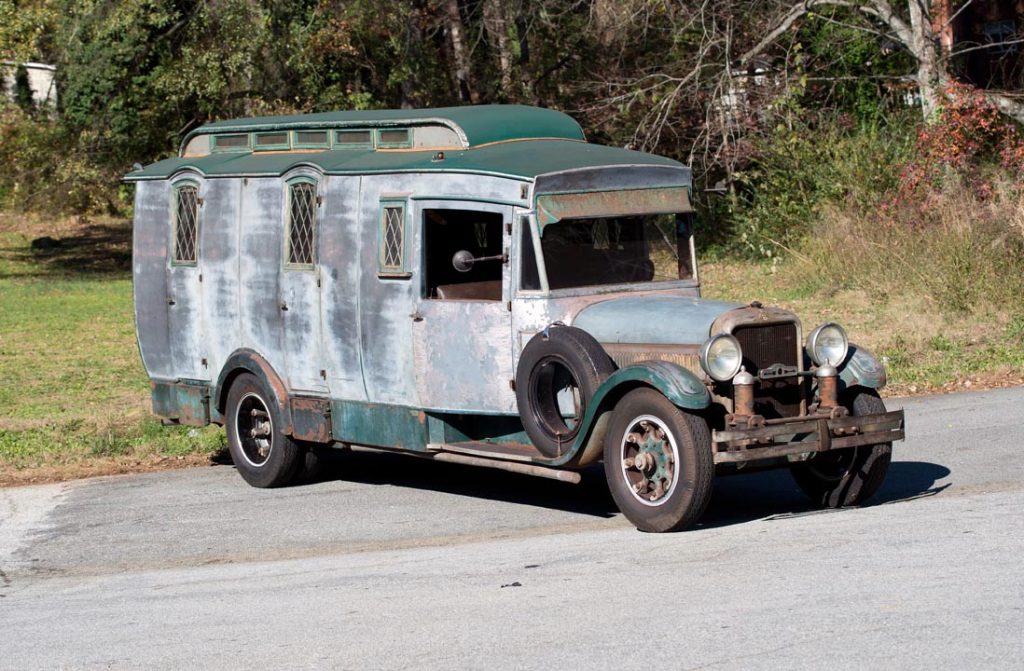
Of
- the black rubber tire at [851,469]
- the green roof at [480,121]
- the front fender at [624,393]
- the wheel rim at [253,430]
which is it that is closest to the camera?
the front fender at [624,393]

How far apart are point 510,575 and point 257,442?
4348mm

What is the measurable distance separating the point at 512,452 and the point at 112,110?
2608cm

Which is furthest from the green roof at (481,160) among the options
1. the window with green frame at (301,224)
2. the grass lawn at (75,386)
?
the grass lawn at (75,386)

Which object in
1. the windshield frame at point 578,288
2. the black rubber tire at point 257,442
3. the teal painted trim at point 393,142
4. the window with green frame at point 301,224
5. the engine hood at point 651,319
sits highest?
the teal painted trim at point 393,142

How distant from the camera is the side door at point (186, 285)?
12.0 metres

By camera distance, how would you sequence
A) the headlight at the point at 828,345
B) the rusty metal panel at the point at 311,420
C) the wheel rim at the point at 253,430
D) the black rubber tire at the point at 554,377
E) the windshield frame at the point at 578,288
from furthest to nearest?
the wheel rim at the point at 253,430 < the rusty metal panel at the point at 311,420 < the windshield frame at the point at 578,288 < the headlight at the point at 828,345 < the black rubber tire at the point at 554,377

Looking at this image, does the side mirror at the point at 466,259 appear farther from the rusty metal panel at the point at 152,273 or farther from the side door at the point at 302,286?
the rusty metal panel at the point at 152,273

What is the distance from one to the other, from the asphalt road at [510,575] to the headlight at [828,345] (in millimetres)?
987

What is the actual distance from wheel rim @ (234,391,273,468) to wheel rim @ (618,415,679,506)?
379cm

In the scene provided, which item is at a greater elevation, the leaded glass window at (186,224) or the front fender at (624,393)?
the leaded glass window at (186,224)

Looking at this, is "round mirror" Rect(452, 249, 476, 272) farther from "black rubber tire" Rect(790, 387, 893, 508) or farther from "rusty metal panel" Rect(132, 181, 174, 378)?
"rusty metal panel" Rect(132, 181, 174, 378)

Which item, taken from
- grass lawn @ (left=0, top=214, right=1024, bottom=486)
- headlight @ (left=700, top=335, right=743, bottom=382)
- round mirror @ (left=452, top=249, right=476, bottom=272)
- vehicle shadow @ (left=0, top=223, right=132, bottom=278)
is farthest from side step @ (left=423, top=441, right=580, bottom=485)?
vehicle shadow @ (left=0, top=223, right=132, bottom=278)

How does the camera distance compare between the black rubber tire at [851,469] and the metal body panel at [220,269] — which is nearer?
the black rubber tire at [851,469]

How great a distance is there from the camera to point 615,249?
32.9 feet
